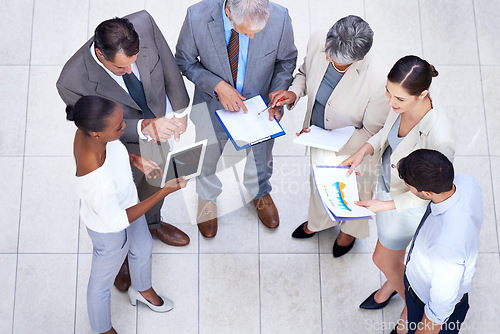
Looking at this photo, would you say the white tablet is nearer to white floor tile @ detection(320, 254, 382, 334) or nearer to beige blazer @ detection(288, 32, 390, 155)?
beige blazer @ detection(288, 32, 390, 155)

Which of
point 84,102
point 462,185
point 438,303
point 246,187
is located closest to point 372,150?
point 462,185

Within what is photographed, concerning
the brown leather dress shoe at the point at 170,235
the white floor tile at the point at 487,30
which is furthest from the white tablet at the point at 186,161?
the white floor tile at the point at 487,30

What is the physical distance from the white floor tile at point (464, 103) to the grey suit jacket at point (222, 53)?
1.46 m

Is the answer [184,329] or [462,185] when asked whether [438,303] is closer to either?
[462,185]

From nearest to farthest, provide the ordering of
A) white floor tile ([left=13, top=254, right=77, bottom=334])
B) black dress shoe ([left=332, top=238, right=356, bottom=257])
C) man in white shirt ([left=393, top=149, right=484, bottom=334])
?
man in white shirt ([left=393, top=149, right=484, bottom=334]), white floor tile ([left=13, top=254, right=77, bottom=334]), black dress shoe ([left=332, top=238, right=356, bottom=257])

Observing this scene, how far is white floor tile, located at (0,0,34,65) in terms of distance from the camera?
3824 mm

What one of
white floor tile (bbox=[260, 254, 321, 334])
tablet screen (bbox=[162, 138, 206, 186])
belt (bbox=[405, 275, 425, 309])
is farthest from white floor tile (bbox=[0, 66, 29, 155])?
belt (bbox=[405, 275, 425, 309])

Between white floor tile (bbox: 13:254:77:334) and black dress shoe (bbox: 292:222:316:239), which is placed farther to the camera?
black dress shoe (bbox: 292:222:316:239)

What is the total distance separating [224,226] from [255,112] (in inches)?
39.4

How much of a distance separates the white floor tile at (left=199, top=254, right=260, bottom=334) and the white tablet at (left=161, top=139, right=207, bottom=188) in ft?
2.04

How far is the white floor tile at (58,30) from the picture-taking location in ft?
12.6

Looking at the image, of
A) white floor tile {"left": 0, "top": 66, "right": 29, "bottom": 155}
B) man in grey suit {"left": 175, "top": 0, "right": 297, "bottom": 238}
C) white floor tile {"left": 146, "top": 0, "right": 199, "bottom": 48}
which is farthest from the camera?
white floor tile {"left": 146, "top": 0, "right": 199, "bottom": 48}

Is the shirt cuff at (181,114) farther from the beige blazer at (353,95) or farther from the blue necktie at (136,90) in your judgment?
the beige blazer at (353,95)

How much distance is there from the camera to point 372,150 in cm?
263
